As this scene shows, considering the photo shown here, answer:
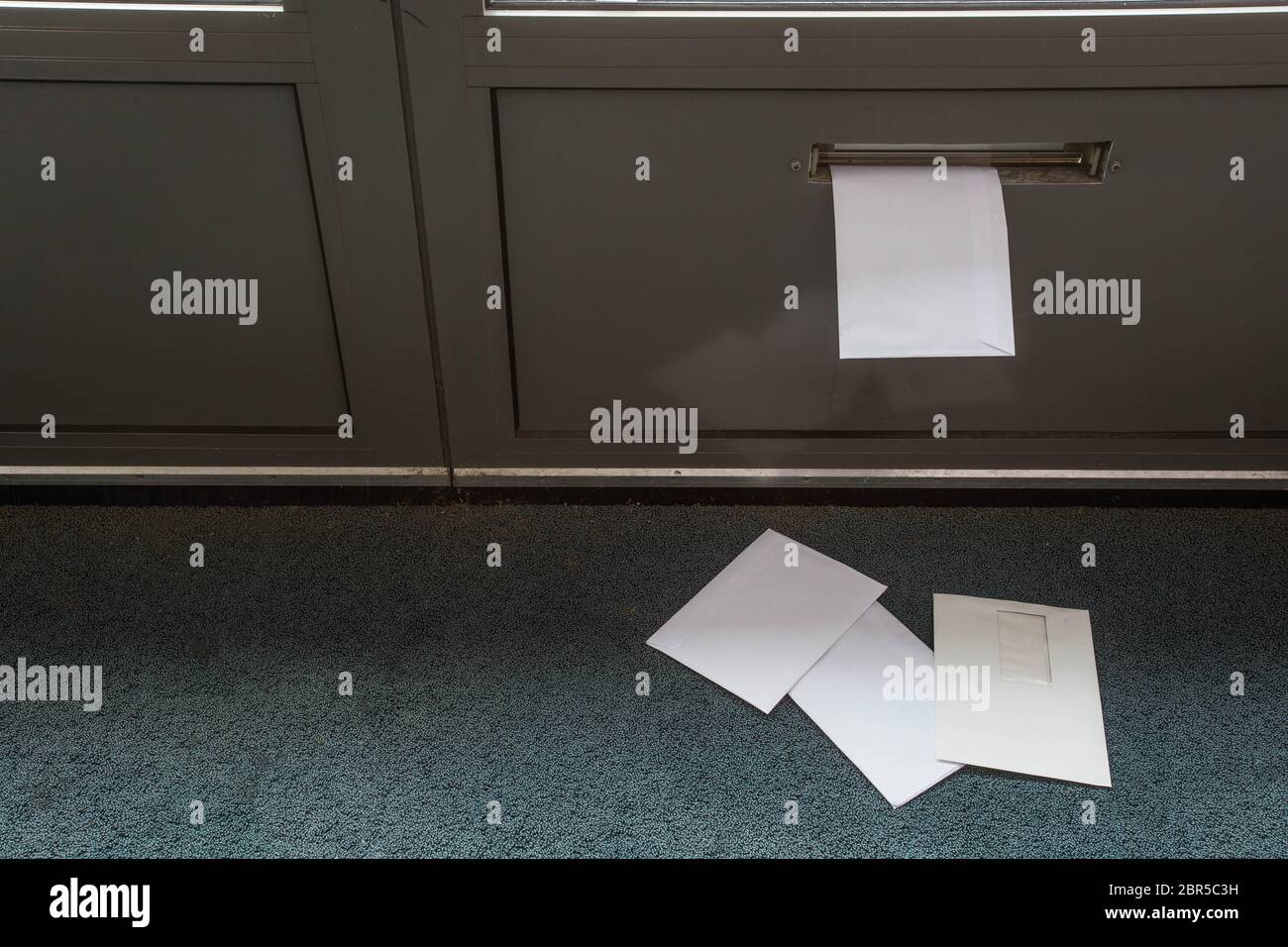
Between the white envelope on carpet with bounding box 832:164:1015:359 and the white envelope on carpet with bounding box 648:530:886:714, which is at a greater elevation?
the white envelope on carpet with bounding box 832:164:1015:359

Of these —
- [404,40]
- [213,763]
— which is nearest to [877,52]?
[404,40]

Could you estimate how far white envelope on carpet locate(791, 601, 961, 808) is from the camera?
0.85 meters

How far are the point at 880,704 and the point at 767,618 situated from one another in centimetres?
13

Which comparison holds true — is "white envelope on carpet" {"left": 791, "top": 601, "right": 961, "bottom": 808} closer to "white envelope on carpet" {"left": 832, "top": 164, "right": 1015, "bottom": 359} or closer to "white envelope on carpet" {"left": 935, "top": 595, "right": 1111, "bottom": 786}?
"white envelope on carpet" {"left": 935, "top": 595, "right": 1111, "bottom": 786}

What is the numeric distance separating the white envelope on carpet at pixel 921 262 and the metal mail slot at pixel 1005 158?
0.04 ft

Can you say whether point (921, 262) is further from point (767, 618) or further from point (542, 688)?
point (542, 688)

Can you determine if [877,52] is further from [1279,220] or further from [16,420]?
[16,420]

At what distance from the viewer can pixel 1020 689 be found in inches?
35.5

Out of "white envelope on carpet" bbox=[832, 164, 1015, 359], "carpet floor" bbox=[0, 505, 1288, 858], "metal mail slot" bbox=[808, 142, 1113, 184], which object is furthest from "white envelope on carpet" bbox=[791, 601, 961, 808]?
"metal mail slot" bbox=[808, 142, 1113, 184]

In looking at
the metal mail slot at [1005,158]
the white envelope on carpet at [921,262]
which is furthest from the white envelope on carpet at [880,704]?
the metal mail slot at [1005,158]

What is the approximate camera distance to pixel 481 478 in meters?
1.11

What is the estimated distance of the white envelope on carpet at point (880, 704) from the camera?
0.85 meters

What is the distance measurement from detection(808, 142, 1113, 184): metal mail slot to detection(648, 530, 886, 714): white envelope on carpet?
36cm

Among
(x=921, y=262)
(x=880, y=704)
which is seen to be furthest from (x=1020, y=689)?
(x=921, y=262)
